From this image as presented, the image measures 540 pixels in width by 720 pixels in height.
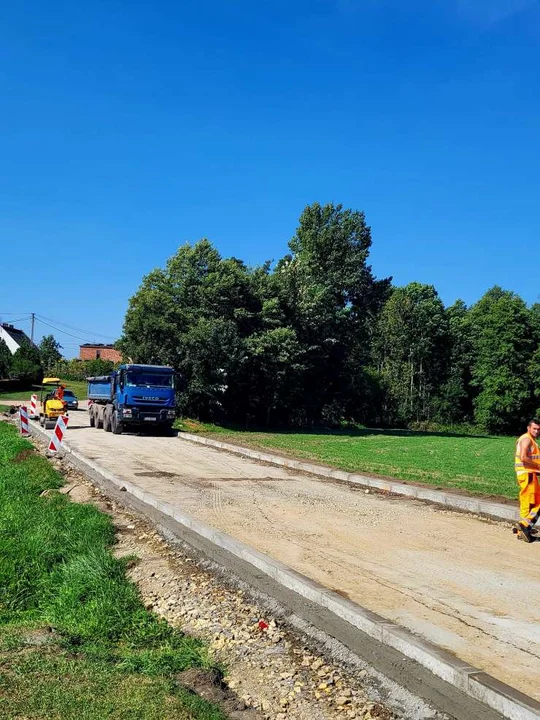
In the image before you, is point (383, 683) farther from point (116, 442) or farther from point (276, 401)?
point (276, 401)

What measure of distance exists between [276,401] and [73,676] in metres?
37.8

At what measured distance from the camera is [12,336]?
106312mm

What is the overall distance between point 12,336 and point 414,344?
68412 millimetres

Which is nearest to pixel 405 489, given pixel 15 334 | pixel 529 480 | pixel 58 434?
pixel 529 480

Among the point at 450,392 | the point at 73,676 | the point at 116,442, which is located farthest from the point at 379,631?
the point at 450,392

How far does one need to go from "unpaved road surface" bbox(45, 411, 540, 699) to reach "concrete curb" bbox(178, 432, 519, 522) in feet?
1.44

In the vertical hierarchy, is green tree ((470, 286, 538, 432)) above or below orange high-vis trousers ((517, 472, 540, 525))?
above

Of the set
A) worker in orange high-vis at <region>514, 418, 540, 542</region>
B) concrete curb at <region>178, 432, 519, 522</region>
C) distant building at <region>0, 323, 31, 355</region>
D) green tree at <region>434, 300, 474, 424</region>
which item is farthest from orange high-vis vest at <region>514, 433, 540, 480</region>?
distant building at <region>0, 323, 31, 355</region>

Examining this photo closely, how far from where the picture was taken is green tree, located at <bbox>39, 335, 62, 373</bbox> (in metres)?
87.6

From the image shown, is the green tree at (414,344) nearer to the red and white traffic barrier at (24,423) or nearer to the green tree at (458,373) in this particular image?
the green tree at (458,373)

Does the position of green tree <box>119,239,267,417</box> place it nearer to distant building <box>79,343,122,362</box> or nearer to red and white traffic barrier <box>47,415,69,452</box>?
red and white traffic barrier <box>47,415,69,452</box>

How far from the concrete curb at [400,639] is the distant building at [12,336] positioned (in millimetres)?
98933

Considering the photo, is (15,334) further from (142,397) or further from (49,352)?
(142,397)

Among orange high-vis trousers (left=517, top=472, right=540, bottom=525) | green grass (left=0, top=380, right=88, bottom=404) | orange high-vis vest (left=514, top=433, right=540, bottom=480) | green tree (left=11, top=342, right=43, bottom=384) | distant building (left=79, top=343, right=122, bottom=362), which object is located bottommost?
orange high-vis trousers (left=517, top=472, right=540, bottom=525)
